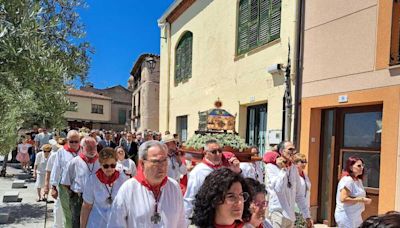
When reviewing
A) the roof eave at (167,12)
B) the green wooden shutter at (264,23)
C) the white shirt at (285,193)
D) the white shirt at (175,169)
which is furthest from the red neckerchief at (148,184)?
the roof eave at (167,12)

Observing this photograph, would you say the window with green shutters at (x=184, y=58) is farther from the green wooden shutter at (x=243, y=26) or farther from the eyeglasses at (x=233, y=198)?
the eyeglasses at (x=233, y=198)

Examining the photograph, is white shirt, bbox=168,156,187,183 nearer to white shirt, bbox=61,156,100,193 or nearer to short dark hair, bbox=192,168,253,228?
white shirt, bbox=61,156,100,193

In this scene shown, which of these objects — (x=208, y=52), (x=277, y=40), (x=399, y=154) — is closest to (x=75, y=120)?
(x=208, y=52)

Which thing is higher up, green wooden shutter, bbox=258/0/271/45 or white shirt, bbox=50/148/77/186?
green wooden shutter, bbox=258/0/271/45

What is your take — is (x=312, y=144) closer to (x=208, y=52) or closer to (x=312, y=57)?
(x=312, y=57)

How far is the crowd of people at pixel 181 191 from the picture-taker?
8.68 ft

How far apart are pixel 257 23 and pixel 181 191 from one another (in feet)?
26.7

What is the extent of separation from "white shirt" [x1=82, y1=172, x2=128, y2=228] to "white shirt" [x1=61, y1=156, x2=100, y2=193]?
0.62 meters

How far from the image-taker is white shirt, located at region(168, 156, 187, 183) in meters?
6.93

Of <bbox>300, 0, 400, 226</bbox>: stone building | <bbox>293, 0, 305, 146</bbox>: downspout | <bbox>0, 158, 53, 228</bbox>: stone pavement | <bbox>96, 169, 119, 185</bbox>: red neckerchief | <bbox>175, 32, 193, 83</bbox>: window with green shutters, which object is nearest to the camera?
<bbox>96, 169, 119, 185</bbox>: red neckerchief

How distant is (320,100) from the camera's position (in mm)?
8297

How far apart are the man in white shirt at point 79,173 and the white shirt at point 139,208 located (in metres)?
1.88

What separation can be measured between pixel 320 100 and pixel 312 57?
102cm

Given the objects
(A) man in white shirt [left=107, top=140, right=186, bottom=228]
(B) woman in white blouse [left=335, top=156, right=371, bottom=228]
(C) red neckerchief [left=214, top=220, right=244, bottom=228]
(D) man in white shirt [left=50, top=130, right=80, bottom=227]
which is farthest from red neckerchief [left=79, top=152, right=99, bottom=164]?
(B) woman in white blouse [left=335, top=156, right=371, bottom=228]
